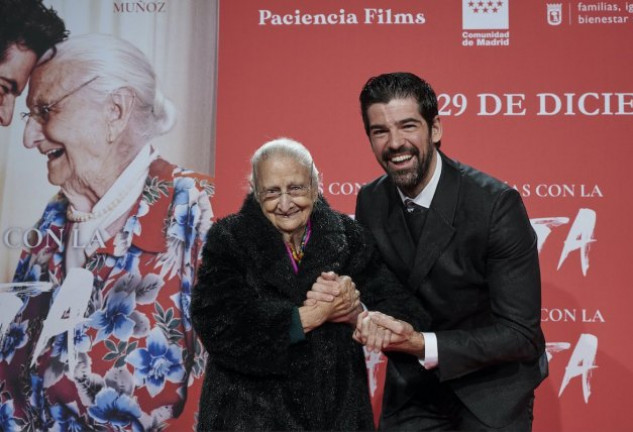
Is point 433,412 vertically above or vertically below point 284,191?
below

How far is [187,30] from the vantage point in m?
3.21

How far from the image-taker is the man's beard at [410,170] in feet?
6.77

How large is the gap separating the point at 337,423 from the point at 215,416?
34 cm

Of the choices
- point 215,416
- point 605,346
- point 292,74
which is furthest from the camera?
point 292,74

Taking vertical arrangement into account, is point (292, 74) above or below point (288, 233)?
above

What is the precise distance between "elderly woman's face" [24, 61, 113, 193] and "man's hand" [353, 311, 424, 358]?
179 cm

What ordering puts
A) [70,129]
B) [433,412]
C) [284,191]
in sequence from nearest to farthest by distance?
[284,191] → [433,412] → [70,129]

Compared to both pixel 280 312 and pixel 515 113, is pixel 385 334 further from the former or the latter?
pixel 515 113

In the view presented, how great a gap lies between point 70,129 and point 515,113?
2.02m

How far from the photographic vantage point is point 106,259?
124 inches

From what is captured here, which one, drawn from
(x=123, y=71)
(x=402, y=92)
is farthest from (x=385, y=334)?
(x=123, y=71)

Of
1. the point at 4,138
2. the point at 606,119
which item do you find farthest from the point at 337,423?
the point at 4,138

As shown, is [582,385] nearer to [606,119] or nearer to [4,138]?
[606,119]

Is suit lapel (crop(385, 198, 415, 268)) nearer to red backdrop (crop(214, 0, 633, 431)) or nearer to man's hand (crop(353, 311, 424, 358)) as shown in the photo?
man's hand (crop(353, 311, 424, 358))
